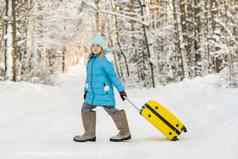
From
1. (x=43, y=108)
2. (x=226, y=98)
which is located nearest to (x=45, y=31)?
(x=43, y=108)

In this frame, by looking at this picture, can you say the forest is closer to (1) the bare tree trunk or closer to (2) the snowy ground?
(1) the bare tree trunk

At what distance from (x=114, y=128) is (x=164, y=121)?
2.09 m

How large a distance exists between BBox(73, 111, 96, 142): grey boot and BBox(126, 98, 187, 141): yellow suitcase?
31.9 inches

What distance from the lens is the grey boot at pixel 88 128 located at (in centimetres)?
798

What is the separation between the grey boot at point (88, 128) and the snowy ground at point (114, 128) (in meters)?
0.17

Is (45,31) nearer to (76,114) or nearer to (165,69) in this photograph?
(165,69)

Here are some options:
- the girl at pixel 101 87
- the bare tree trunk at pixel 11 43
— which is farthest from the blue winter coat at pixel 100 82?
the bare tree trunk at pixel 11 43

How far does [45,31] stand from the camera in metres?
31.4

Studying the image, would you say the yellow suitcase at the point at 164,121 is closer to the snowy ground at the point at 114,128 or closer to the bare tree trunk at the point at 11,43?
the snowy ground at the point at 114,128

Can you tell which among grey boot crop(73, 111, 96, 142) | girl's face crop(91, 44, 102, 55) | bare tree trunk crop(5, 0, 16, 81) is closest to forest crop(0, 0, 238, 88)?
bare tree trunk crop(5, 0, 16, 81)

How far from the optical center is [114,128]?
31.6 feet

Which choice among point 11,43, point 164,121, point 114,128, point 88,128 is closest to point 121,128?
point 88,128

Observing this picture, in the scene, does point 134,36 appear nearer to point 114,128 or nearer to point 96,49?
point 114,128

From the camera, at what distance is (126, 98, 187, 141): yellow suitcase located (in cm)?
759
